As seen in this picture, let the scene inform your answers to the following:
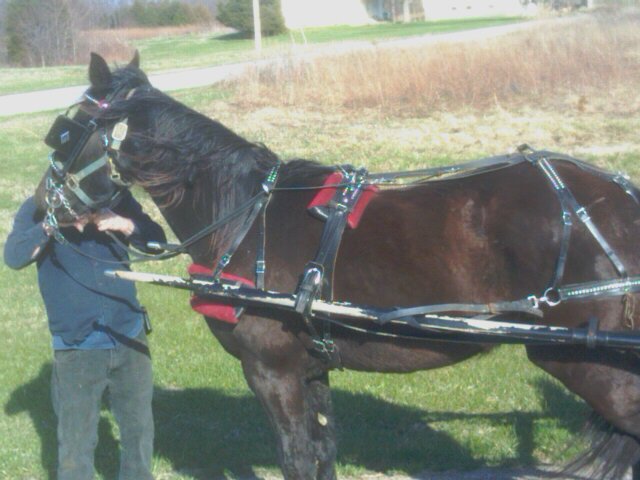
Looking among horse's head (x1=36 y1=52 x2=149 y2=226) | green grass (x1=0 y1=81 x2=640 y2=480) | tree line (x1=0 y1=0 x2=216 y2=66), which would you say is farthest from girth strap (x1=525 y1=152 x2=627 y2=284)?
tree line (x1=0 y1=0 x2=216 y2=66)

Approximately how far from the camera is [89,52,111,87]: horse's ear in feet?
13.0

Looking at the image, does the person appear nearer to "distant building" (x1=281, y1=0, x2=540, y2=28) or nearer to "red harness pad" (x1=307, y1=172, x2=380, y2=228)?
"red harness pad" (x1=307, y1=172, x2=380, y2=228)

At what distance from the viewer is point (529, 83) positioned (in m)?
17.2

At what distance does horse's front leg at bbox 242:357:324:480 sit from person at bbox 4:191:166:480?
66 cm

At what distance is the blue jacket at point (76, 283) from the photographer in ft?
13.2

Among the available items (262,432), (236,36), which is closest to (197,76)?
(262,432)

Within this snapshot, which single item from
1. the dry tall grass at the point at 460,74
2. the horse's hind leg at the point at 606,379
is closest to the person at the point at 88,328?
the horse's hind leg at the point at 606,379

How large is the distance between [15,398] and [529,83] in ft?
43.5

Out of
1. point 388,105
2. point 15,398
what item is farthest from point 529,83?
point 15,398

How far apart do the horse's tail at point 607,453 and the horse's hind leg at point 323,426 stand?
1080 millimetres

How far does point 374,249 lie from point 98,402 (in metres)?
1.48

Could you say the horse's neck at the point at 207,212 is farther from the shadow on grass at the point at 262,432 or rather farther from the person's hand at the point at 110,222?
the shadow on grass at the point at 262,432

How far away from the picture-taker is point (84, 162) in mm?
3957

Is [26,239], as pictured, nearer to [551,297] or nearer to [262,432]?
[262,432]
